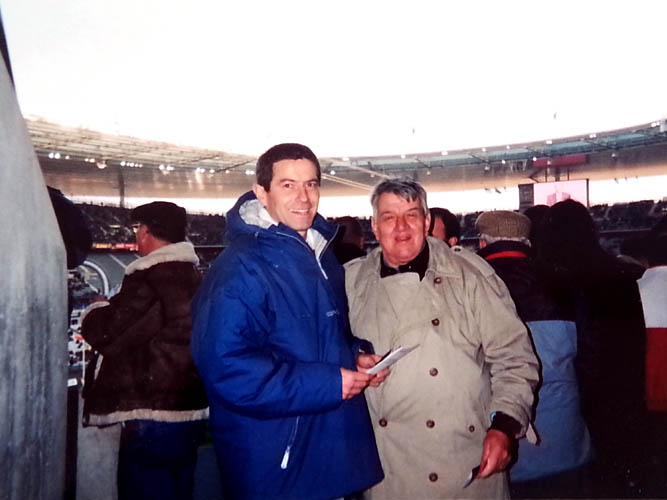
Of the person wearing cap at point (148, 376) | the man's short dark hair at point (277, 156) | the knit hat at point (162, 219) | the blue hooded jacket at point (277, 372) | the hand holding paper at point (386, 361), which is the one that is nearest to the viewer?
the blue hooded jacket at point (277, 372)

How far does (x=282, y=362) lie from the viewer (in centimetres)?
159

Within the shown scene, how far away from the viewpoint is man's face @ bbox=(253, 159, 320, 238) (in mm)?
1898

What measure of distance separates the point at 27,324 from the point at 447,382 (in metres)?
1.45

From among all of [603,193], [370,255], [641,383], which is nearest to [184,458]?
[370,255]

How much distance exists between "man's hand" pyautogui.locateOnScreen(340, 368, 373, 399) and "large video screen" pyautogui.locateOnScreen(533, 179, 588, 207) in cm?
2279

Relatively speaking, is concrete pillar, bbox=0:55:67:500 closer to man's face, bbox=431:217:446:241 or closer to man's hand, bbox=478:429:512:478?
man's hand, bbox=478:429:512:478

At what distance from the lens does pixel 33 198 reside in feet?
4.36

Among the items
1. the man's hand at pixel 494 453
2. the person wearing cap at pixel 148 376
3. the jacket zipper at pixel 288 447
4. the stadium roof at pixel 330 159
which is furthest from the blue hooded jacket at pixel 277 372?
the stadium roof at pixel 330 159

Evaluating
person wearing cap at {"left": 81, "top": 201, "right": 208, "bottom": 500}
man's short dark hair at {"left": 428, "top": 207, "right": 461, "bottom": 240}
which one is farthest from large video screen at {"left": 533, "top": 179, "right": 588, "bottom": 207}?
person wearing cap at {"left": 81, "top": 201, "right": 208, "bottom": 500}

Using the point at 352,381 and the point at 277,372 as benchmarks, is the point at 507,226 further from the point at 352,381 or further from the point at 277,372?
the point at 277,372

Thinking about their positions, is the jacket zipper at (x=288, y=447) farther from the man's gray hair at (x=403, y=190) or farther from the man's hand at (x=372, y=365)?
the man's gray hair at (x=403, y=190)

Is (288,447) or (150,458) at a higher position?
(288,447)

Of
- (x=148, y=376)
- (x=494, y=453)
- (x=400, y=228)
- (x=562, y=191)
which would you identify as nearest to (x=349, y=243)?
(x=148, y=376)

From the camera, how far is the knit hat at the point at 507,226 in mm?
2877
